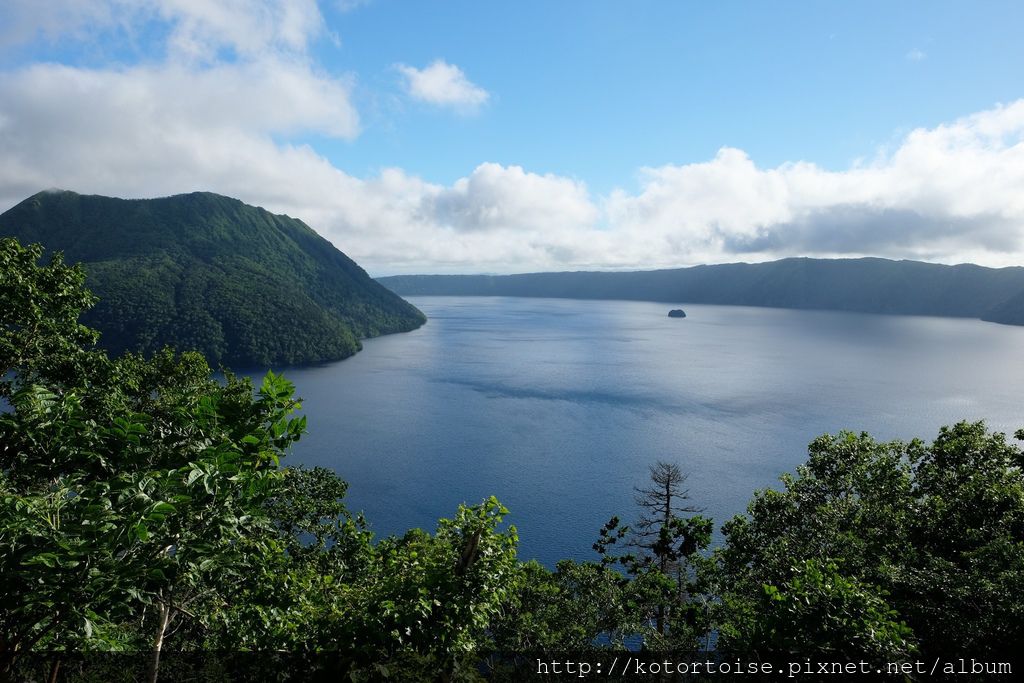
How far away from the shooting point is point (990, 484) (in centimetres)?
2095

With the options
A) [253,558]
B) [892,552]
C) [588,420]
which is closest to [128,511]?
[253,558]

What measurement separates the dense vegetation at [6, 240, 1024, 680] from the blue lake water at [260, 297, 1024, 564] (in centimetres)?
3942

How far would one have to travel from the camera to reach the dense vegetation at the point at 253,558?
226 inches

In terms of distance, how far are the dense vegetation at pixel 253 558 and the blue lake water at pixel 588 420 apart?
129 ft

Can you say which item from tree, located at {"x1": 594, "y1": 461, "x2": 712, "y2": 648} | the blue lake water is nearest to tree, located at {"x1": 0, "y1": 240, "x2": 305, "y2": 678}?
tree, located at {"x1": 594, "y1": 461, "x2": 712, "y2": 648}

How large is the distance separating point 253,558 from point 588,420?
3785 inches

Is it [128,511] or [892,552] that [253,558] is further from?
[892,552]

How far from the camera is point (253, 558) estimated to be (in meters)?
7.84

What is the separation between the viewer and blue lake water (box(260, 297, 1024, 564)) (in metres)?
67.9

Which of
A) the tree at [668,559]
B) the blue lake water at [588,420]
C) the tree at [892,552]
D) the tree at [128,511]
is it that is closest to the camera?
the tree at [128,511]

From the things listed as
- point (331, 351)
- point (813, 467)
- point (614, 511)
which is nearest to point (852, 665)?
point (813, 467)

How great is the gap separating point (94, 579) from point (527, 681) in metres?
11.8

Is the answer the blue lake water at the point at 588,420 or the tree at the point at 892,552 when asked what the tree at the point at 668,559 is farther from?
the blue lake water at the point at 588,420

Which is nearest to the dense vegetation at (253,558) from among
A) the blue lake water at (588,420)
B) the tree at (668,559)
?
the tree at (668,559)
